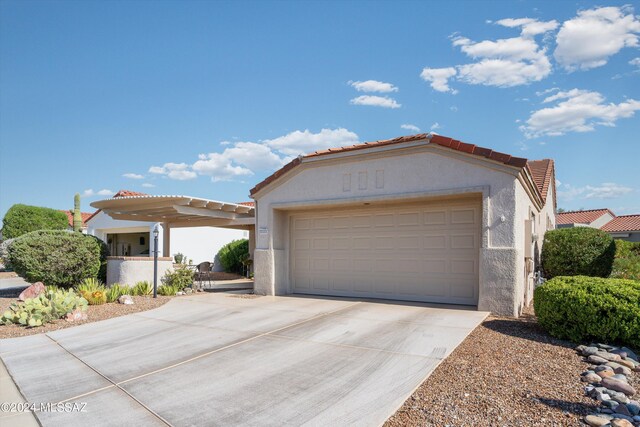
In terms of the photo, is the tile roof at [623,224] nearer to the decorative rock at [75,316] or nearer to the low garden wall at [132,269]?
the low garden wall at [132,269]

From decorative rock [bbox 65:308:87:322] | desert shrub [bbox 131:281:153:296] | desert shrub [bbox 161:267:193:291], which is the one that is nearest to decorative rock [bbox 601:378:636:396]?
decorative rock [bbox 65:308:87:322]

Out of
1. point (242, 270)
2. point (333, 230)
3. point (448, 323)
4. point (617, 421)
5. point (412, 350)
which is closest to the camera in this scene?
point (617, 421)

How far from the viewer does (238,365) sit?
17.9 feet

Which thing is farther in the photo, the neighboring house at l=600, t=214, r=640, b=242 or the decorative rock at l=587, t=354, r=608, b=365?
the neighboring house at l=600, t=214, r=640, b=242

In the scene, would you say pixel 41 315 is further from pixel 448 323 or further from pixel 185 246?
pixel 185 246

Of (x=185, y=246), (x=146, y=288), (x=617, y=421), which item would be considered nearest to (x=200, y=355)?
(x=617, y=421)

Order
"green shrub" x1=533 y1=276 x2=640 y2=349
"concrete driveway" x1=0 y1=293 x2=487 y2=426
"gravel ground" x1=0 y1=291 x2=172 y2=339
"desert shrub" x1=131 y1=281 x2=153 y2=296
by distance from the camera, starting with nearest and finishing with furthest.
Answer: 1. "concrete driveway" x1=0 y1=293 x2=487 y2=426
2. "green shrub" x1=533 y1=276 x2=640 y2=349
3. "gravel ground" x1=0 y1=291 x2=172 y2=339
4. "desert shrub" x1=131 y1=281 x2=153 y2=296

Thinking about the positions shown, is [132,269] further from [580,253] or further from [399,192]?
[580,253]

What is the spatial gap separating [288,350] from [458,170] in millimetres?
5335

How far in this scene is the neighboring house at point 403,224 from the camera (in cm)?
839

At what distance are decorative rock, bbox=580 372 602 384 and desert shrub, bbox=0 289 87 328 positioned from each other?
924 cm

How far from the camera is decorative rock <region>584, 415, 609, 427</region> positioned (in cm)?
358

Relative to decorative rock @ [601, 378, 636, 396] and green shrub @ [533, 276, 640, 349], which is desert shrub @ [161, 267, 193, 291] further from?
decorative rock @ [601, 378, 636, 396]

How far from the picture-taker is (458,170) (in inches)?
348
